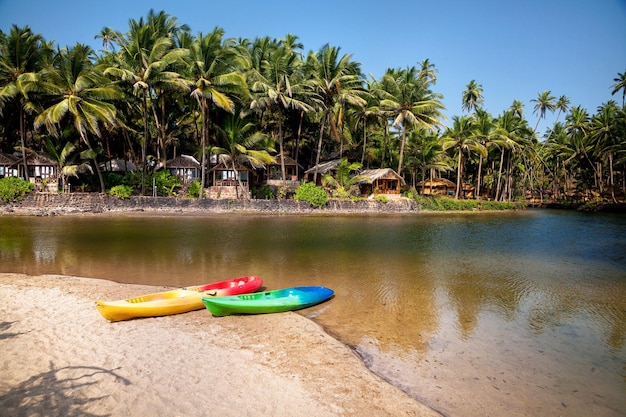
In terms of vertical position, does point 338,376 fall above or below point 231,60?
below

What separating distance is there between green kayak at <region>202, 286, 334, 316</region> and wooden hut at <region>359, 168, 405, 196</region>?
28.7 metres

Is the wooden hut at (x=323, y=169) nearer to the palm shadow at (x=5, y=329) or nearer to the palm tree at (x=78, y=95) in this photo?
the palm tree at (x=78, y=95)

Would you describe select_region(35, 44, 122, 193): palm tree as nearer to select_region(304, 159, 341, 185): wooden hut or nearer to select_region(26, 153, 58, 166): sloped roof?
select_region(26, 153, 58, 166): sloped roof

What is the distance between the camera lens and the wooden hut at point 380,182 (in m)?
37.0

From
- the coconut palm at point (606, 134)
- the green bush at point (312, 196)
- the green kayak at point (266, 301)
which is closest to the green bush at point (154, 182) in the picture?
the green bush at point (312, 196)

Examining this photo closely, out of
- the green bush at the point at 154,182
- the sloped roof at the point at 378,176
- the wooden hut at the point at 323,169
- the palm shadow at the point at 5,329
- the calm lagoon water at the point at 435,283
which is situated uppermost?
the wooden hut at the point at 323,169

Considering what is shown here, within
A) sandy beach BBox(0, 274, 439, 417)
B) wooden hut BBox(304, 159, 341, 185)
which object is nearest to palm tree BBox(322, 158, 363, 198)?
wooden hut BBox(304, 159, 341, 185)

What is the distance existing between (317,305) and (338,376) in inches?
133

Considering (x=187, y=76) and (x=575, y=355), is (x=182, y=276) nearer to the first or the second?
(x=575, y=355)

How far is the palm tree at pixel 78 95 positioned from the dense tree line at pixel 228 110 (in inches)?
3.3

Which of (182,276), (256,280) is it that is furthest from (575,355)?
(182,276)

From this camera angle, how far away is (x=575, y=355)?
679 cm

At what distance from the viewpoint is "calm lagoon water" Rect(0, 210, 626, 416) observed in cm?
577

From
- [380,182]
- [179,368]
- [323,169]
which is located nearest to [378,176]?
[380,182]
